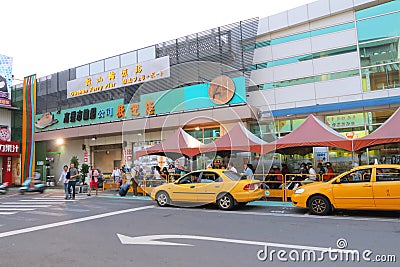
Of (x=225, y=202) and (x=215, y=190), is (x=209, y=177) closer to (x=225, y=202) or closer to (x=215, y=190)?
(x=215, y=190)

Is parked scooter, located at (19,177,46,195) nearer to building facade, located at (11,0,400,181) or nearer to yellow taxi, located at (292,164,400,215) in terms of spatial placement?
building facade, located at (11,0,400,181)

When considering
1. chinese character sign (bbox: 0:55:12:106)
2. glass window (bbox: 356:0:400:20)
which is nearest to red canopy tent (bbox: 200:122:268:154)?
glass window (bbox: 356:0:400:20)

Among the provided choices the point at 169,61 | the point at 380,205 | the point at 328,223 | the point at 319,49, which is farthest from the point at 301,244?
the point at 169,61

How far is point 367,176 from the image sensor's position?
8.78m

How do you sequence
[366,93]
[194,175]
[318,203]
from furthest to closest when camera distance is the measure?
[366,93], [194,175], [318,203]

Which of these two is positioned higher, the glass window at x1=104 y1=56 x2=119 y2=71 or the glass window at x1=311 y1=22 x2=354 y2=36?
the glass window at x1=104 y1=56 x2=119 y2=71

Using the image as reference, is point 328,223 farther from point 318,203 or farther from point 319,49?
point 319,49

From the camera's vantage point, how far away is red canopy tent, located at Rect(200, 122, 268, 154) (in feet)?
44.2

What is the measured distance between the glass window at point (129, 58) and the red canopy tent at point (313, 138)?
46.5 ft

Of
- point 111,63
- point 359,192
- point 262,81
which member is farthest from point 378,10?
point 111,63

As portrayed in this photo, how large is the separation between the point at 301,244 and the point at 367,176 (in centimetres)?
415

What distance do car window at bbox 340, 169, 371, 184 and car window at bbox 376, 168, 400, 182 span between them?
0.25 m

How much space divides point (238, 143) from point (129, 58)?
1360cm

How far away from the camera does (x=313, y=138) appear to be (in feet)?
40.8
